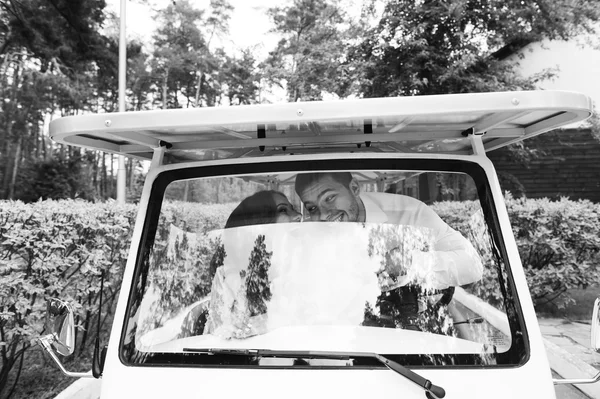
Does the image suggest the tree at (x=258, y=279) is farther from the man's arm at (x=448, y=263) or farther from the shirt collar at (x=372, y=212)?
the man's arm at (x=448, y=263)

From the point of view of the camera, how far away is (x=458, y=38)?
998 centimetres

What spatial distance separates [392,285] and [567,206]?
19.5 feet

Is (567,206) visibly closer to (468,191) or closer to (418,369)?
(468,191)

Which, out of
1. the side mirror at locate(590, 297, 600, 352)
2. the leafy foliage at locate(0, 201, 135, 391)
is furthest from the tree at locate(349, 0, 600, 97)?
the side mirror at locate(590, 297, 600, 352)

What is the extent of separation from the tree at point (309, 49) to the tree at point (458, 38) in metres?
1.14

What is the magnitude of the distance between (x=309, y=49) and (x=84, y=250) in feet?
40.6

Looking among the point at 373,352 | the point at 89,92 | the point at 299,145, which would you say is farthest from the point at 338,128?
the point at 89,92

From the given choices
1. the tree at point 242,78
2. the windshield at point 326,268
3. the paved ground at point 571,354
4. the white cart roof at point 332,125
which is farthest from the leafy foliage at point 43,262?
the tree at point 242,78

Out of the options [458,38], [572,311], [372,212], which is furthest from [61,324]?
[458,38]

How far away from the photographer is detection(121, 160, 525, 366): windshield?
5.65 ft

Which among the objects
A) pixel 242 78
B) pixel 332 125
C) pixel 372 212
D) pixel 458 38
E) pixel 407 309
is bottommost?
pixel 407 309

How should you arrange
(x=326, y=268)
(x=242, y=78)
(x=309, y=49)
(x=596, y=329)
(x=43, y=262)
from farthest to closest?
(x=242, y=78)
(x=309, y=49)
(x=43, y=262)
(x=326, y=268)
(x=596, y=329)

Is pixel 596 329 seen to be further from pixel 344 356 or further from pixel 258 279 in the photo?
pixel 258 279

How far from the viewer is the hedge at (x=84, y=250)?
3.76 m
